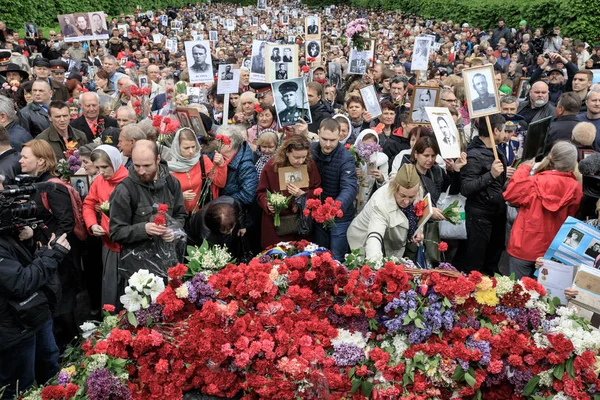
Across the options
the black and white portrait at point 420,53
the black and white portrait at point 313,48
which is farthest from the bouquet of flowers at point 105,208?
the black and white portrait at point 313,48

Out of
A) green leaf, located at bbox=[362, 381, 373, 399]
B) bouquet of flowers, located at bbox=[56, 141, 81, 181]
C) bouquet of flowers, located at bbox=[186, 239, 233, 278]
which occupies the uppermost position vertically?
bouquet of flowers, located at bbox=[56, 141, 81, 181]

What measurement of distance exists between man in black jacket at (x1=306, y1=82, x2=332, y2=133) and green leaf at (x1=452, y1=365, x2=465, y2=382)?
5.07 metres

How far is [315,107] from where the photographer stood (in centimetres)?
788

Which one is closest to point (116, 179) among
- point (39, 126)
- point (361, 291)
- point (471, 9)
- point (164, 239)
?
point (164, 239)

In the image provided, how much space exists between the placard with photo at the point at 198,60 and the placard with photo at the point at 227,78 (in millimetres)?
872

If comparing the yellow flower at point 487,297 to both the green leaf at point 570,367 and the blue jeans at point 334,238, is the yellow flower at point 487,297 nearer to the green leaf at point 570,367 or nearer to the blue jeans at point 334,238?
the green leaf at point 570,367

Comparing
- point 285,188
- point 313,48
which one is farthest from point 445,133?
point 313,48

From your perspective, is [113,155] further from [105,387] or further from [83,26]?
[83,26]

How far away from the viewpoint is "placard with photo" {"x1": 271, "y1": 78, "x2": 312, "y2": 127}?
22.2 ft

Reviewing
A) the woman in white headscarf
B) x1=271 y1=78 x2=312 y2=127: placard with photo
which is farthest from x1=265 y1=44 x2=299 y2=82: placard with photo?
the woman in white headscarf

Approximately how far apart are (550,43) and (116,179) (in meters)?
15.7

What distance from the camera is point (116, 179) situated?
16.6ft

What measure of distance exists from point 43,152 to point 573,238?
4671mm

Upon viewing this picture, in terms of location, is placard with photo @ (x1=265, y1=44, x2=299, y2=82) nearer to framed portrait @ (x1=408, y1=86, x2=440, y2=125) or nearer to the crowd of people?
the crowd of people
